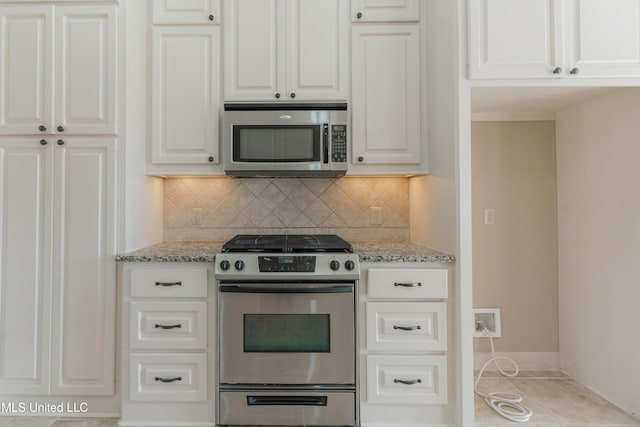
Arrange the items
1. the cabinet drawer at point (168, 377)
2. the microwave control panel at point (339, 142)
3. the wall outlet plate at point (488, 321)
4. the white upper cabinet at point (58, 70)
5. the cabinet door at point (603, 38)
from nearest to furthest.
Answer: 1. the cabinet door at point (603, 38)
2. the cabinet drawer at point (168, 377)
3. the white upper cabinet at point (58, 70)
4. the microwave control panel at point (339, 142)
5. the wall outlet plate at point (488, 321)

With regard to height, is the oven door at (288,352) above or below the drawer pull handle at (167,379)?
above

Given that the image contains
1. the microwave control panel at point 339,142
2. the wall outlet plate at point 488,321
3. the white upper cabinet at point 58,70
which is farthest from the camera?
the wall outlet plate at point 488,321

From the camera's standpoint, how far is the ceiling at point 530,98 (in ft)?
6.25

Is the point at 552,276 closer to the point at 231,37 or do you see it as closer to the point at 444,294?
the point at 444,294

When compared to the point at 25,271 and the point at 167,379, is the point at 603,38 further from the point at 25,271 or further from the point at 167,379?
the point at 25,271

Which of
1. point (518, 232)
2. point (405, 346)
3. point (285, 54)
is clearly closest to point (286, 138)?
point (285, 54)

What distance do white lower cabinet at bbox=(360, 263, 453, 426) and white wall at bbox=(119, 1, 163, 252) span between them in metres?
1.36

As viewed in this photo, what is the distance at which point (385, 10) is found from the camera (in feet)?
7.11

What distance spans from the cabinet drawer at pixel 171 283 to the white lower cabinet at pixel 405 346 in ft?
2.84

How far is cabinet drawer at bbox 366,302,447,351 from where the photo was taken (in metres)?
1.85

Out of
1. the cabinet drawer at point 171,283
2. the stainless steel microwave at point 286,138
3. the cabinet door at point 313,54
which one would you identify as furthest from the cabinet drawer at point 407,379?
the cabinet door at point 313,54

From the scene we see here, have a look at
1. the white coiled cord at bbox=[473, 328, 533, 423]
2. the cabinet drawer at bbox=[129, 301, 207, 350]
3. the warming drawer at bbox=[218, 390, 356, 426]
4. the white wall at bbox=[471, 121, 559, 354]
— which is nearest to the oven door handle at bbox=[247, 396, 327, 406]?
the warming drawer at bbox=[218, 390, 356, 426]

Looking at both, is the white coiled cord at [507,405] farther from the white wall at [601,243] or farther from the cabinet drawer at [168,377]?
the cabinet drawer at [168,377]

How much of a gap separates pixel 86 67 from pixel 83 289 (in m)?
1.21
